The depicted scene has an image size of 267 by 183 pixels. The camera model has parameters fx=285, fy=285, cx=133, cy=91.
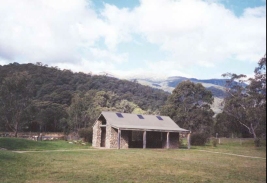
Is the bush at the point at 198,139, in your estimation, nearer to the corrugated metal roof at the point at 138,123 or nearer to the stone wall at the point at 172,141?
the corrugated metal roof at the point at 138,123

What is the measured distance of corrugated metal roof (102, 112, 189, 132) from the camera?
2967 centimetres

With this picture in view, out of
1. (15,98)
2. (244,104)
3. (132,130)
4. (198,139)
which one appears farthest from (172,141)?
(15,98)

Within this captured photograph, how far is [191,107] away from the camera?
57.2 metres

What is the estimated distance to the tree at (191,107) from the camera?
5575 cm

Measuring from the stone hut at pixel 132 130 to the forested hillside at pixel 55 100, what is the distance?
17.7m

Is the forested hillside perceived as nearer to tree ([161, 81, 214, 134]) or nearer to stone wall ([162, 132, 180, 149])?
tree ([161, 81, 214, 134])

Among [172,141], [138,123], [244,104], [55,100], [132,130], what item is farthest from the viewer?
[55,100]

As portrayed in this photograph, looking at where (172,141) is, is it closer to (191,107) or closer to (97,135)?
(97,135)

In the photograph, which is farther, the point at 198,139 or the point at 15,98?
the point at 15,98

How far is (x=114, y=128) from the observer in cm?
3011

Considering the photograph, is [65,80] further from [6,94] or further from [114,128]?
[114,128]

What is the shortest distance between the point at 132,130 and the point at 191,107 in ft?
89.5

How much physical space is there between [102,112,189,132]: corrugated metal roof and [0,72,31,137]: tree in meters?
19.6

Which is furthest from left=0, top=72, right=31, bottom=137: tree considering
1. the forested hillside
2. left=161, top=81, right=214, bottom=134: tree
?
left=161, top=81, right=214, bottom=134: tree
